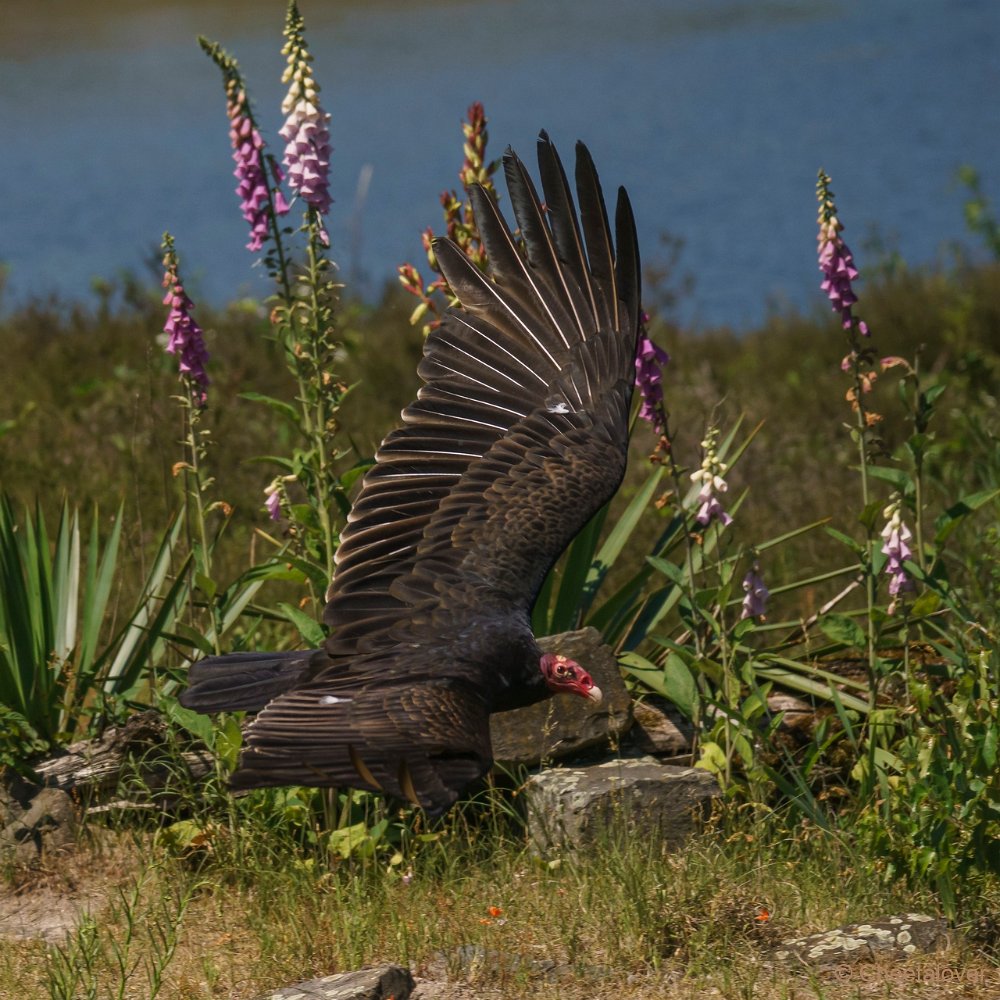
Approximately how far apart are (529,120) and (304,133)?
17.4 metres

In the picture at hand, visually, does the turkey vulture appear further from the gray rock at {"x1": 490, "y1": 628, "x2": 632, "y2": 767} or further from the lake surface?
the lake surface

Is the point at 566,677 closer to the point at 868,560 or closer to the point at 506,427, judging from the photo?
the point at 506,427

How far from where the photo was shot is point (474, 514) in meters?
3.90

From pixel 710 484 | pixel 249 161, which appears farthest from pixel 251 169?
pixel 710 484

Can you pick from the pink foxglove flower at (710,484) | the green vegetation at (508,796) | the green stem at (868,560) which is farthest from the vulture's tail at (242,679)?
the green stem at (868,560)

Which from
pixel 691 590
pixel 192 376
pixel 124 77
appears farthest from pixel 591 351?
pixel 124 77

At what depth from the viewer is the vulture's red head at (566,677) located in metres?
3.66

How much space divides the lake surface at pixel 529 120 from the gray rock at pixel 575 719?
22.9 ft

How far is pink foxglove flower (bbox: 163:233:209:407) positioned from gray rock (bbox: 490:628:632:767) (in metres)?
1.20

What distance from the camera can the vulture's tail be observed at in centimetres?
360

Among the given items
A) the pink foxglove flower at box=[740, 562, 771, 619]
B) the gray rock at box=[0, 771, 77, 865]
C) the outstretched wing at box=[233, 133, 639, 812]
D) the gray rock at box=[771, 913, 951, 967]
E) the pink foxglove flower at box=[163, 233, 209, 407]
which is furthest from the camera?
the gray rock at box=[0, 771, 77, 865]

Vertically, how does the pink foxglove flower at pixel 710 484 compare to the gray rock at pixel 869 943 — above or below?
above

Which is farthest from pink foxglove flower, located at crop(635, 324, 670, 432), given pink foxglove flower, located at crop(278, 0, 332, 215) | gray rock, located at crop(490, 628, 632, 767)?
pink foxglove flower, located at crop(278, 0, 332, 215)

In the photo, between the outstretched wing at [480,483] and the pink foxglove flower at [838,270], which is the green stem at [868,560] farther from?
the outstretched wing at [480,483]
